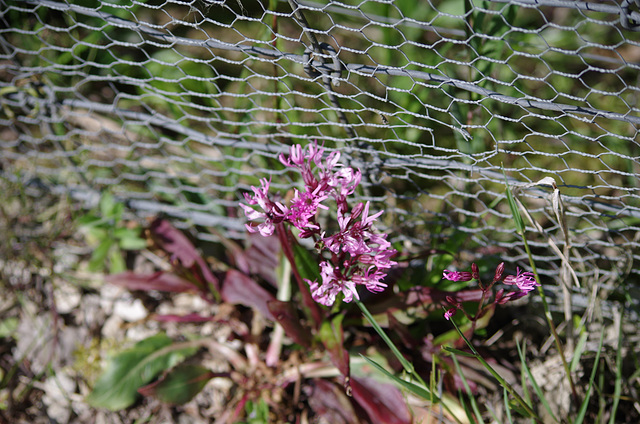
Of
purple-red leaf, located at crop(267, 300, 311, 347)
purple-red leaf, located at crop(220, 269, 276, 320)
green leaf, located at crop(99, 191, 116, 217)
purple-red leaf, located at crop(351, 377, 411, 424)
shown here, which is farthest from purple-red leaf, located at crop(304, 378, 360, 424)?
green leaf, located at crop(99, 191, 116, 217)

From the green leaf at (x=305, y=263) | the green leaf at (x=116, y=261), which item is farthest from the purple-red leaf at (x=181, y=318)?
the green leaf at (x=305, y=263)

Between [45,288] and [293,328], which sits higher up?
[293,328]

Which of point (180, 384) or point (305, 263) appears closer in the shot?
point (305, 263)

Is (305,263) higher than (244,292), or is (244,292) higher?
(305,263)

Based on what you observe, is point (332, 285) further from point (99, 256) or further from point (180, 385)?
point (99, 256)

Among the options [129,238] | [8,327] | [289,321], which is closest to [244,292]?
[289,321]

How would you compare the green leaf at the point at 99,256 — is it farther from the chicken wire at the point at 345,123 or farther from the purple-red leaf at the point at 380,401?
the purple-red leaf at the point at 380,401

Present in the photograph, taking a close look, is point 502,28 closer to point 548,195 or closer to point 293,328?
point 548,195

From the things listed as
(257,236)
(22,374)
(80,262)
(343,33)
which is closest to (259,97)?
(257,236)
